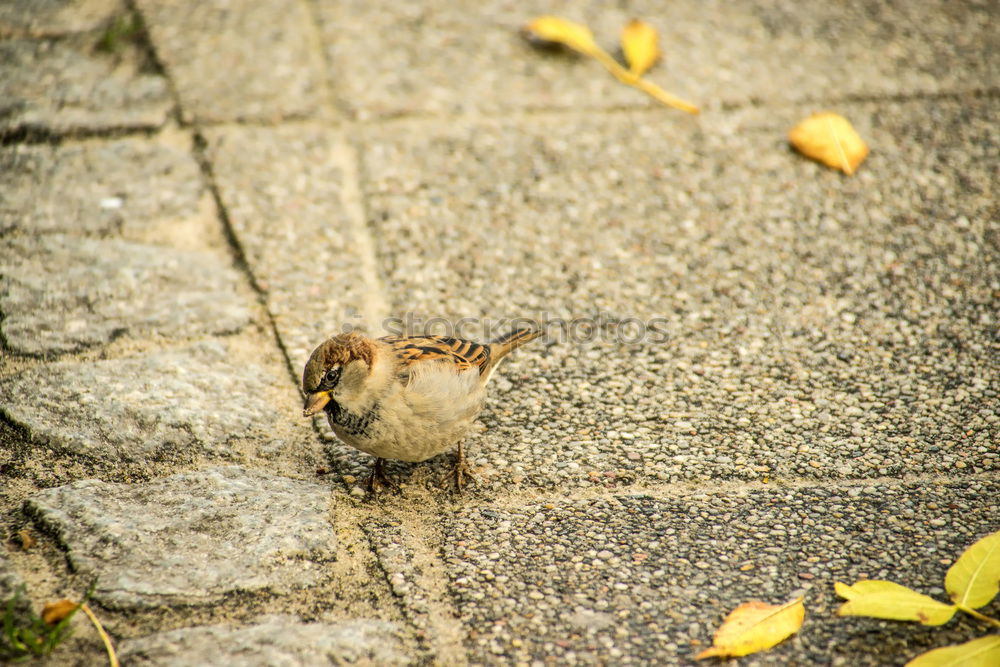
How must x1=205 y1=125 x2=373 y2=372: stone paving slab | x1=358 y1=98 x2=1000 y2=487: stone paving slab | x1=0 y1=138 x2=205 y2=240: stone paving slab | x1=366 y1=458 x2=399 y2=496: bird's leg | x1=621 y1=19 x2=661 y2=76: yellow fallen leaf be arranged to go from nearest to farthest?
x1=366 y1=458 x2=399 y2=496: bird's leg
x1=358 y1=98 x2=1000 y2=487: stone paving slab
x1=205 y1=125 x2=373 y2=372: stone paving slab
x1=0 y1=138 x2=205 y2=240: stone paving slab
x1=621 y1=19 x2=661 y2=76: yellow fallen leaf

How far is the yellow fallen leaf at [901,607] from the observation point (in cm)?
219

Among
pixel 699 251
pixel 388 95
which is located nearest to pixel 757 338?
pixel 699 251

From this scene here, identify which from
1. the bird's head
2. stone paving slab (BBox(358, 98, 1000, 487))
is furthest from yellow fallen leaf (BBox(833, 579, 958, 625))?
the bird's head

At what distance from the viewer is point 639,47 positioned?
472 centimetres

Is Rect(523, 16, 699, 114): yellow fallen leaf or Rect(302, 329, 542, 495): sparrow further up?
Rect(523, 16, 699, 114): yellow fallen leaf

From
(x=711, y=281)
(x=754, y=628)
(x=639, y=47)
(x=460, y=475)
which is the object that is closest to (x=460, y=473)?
(x=460, y=475)

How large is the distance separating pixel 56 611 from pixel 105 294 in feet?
4.84

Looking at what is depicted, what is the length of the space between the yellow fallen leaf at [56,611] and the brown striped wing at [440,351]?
42.7 inches

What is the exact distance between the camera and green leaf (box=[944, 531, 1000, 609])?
7.39 feet

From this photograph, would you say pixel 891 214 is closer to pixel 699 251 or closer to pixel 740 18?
pixel 699 251

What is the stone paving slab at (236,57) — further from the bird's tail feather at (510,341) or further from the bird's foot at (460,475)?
the bird's foot at (460,475)

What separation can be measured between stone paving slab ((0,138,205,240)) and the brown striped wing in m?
1.35

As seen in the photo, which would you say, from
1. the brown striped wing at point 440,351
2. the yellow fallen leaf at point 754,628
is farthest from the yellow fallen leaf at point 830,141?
the yellow fallen leaf at point 754,628

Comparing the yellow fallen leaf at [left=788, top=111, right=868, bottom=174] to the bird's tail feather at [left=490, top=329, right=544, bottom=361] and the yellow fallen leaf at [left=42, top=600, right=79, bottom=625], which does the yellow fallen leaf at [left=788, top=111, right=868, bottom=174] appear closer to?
the bird's tail feather at [left=490, top=329, right=544, bottom=361]
